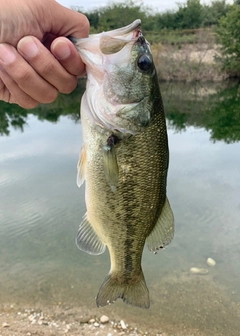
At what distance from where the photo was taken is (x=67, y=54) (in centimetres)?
165

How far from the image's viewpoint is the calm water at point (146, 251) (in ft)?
16.8

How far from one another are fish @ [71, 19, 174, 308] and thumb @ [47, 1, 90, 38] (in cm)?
11

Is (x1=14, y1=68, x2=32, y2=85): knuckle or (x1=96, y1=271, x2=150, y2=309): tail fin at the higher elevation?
(x1=14, y1=68, x2=32, y2=85): knuckle

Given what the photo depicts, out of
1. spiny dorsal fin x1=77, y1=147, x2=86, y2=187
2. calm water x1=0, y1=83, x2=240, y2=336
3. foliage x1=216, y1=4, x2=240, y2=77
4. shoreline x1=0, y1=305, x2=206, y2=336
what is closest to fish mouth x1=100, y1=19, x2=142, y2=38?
spiny dorsal fin x1=77, y1=147, x2=86, y2=187

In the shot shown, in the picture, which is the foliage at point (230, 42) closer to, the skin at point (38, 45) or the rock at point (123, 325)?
the rock at point (123, 325)

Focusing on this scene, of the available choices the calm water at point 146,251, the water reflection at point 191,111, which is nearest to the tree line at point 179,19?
the water reflection at point 191,111

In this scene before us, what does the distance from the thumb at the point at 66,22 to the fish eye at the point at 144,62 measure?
1.32 ft

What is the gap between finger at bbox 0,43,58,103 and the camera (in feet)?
5.45

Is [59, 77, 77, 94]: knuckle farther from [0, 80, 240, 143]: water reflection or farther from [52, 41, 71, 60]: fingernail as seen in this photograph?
[0, 80, 240, 143]: water reflection

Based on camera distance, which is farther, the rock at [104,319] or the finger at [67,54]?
the rock at [104,319]

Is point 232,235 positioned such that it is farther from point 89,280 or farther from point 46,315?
point 46,315

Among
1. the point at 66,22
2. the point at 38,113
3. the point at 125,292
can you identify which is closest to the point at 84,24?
the point at 66,22

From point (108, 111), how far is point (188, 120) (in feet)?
52.4

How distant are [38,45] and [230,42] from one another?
3331 cm
